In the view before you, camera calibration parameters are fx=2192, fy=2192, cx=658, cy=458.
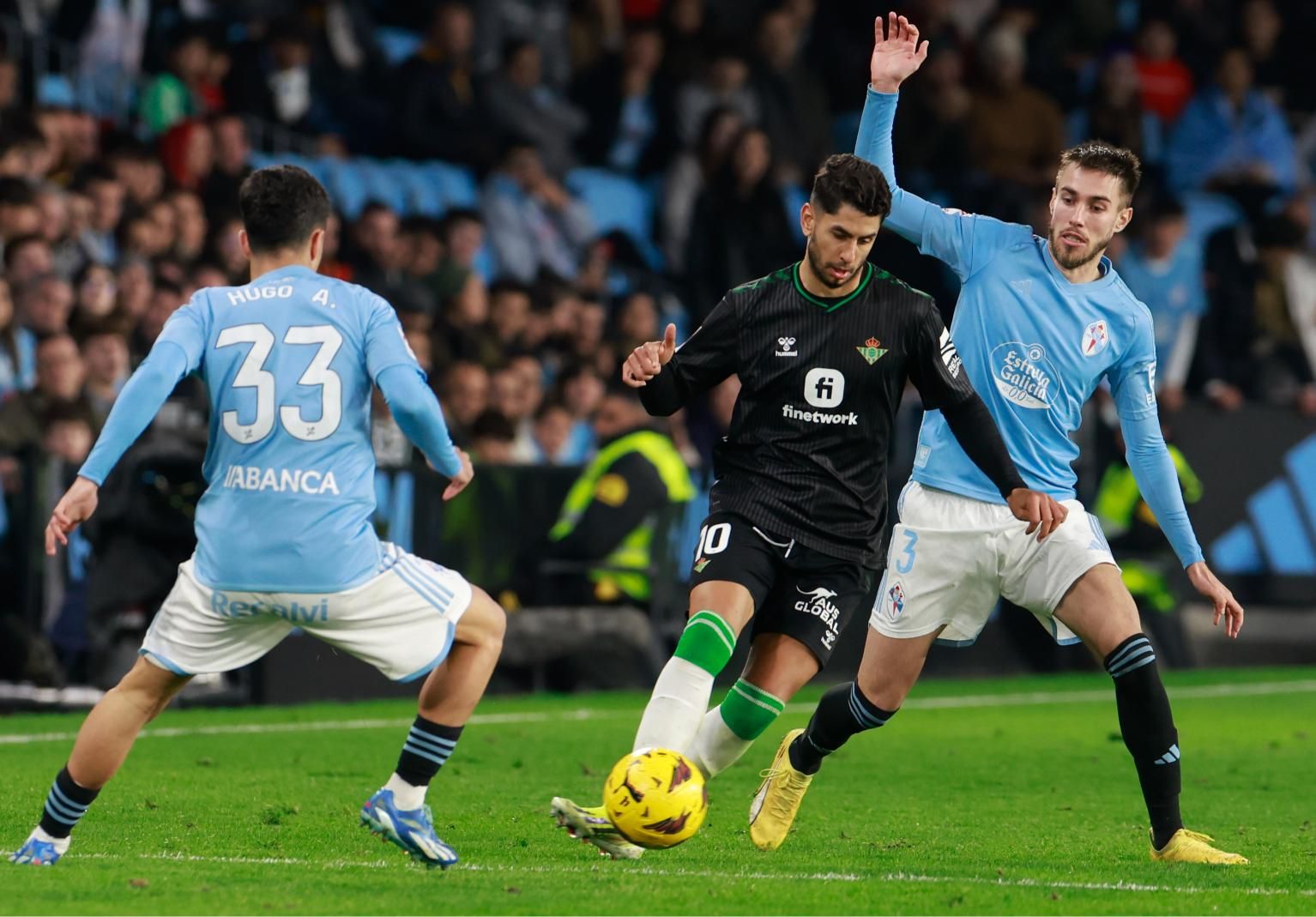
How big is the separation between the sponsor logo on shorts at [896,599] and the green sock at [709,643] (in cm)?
85

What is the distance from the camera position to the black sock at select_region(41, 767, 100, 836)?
6125 mm

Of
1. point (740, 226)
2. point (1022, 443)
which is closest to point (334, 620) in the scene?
point (1022, 443)

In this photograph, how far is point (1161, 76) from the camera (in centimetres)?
2095

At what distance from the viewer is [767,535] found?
6.87 metres

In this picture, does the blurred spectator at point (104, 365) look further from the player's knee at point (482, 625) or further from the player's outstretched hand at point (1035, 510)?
the player's outstretched hand at point (1035, 510)

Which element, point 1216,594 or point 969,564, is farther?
point 969,564

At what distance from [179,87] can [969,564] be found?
997 cm

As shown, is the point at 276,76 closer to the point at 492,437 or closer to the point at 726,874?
the point at 492,437

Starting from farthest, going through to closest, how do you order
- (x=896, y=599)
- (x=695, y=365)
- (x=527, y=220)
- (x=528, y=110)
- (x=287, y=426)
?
(x=528, y=110) → (x=527, y=220) → (x=896, y=599) → (x=695, y=365) → (x=287, y=426)

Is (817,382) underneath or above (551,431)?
above

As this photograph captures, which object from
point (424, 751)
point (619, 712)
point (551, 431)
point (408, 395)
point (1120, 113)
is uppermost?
point (1120, 113)

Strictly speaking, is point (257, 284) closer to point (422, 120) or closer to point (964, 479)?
point (964, 479)

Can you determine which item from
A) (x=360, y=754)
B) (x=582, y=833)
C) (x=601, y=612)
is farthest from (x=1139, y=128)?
(x=582, y=833)

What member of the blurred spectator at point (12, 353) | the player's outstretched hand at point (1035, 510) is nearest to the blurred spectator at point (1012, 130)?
the blurred spectator at point (12, 353)
